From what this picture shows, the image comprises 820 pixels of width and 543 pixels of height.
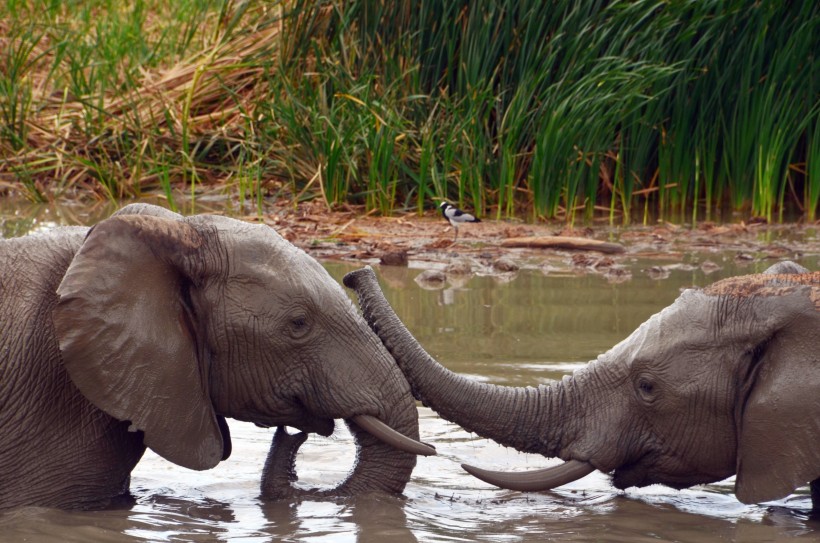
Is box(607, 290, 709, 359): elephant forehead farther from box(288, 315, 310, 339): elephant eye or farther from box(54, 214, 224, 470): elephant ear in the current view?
box(54, 214, 224, 470): elephant ear

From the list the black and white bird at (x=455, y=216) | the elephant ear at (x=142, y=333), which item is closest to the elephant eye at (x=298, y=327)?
the elephant ear at (x=142, y=333)

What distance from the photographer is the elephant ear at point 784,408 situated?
4.29 metres

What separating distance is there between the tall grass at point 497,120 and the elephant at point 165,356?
6.13 m

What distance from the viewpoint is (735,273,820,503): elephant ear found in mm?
4289

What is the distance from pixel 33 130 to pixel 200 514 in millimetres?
9242

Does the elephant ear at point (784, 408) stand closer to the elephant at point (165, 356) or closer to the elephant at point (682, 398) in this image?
the elephant at point (682, 398)

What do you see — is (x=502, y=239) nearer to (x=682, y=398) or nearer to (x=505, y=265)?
(x=505, y=265)

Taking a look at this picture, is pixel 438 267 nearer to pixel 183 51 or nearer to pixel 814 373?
pixel 814 373

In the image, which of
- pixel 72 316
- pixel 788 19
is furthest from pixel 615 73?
pixel 72 316

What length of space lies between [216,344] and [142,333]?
0.85 ft

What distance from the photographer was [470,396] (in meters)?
4.60

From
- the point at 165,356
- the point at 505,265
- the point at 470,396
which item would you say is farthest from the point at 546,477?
the point at 505,265

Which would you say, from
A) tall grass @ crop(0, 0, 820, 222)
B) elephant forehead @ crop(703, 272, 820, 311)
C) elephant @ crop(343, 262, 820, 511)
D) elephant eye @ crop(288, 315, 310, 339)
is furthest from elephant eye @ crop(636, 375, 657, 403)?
tall grass @ crop(0, 0, 820, 222)

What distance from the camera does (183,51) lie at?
14719 millimetres
